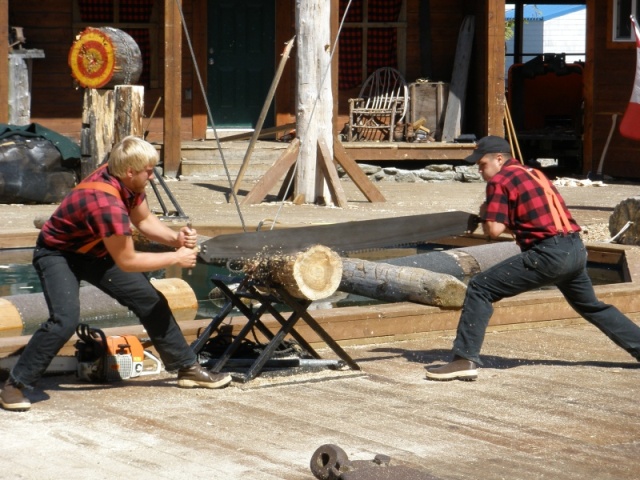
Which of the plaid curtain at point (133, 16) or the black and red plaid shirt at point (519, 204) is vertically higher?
the plaid curtain at point (133, 16)

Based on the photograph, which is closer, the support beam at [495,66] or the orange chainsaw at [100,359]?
the orange chainsaw at [100,359]

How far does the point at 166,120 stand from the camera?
55.2 feet

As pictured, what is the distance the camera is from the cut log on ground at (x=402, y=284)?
7.95 m

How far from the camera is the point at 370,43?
2011 cm

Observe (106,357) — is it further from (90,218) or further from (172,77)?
(172,77)

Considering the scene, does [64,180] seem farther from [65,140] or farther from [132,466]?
[132,466]

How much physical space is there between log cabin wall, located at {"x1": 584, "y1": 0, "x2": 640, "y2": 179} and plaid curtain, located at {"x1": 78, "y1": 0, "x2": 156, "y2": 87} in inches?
273

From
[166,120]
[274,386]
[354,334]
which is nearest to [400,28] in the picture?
[166,120]

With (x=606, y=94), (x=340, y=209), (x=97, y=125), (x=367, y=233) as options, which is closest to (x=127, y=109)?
(x=97, y=125)

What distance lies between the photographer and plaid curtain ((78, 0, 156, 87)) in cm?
1897

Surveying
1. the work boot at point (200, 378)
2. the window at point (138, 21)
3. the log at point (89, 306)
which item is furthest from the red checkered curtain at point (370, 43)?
the work boot at point (200, 378)

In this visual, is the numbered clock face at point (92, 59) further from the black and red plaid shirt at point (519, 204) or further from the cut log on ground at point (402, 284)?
the black and red plaid shirt at point (519, 204)

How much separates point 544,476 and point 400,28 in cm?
1596

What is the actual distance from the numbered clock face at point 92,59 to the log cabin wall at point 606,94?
29.7 ft
